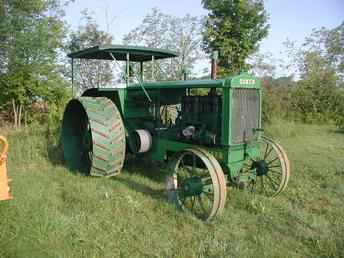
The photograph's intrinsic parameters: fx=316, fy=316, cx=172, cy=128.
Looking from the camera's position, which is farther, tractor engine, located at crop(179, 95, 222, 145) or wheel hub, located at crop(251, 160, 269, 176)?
wheel hub, located at crop(251, 160, 269, 176)

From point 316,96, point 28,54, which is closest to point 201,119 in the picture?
point 28,54

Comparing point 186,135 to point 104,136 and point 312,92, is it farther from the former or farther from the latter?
point 312,92

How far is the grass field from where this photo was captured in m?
2.53

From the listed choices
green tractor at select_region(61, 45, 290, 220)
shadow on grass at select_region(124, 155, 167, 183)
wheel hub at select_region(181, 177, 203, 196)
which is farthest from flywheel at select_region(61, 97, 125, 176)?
wheel hub at select_region(181, 177, 203, 196)

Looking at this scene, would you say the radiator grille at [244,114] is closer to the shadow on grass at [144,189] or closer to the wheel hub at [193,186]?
the wheel hub at [193,186]

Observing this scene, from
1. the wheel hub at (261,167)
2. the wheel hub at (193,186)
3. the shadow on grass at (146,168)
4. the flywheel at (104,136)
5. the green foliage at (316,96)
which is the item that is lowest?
the shadow on grass at (146,168)

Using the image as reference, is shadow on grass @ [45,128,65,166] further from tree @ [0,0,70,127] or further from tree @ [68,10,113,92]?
tree @ [68,10,113,92]

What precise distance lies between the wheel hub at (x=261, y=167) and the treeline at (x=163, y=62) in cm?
242

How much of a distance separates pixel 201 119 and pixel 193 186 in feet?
3.09

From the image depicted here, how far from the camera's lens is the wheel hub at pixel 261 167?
3812mm

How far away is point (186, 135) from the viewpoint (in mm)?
3803

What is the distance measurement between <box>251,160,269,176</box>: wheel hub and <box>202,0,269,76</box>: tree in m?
8.13

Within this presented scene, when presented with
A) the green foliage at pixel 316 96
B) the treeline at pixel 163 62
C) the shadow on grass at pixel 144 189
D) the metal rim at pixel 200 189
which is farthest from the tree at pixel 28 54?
the green foliage at pixel 316 96

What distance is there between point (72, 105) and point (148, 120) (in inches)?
49.5
